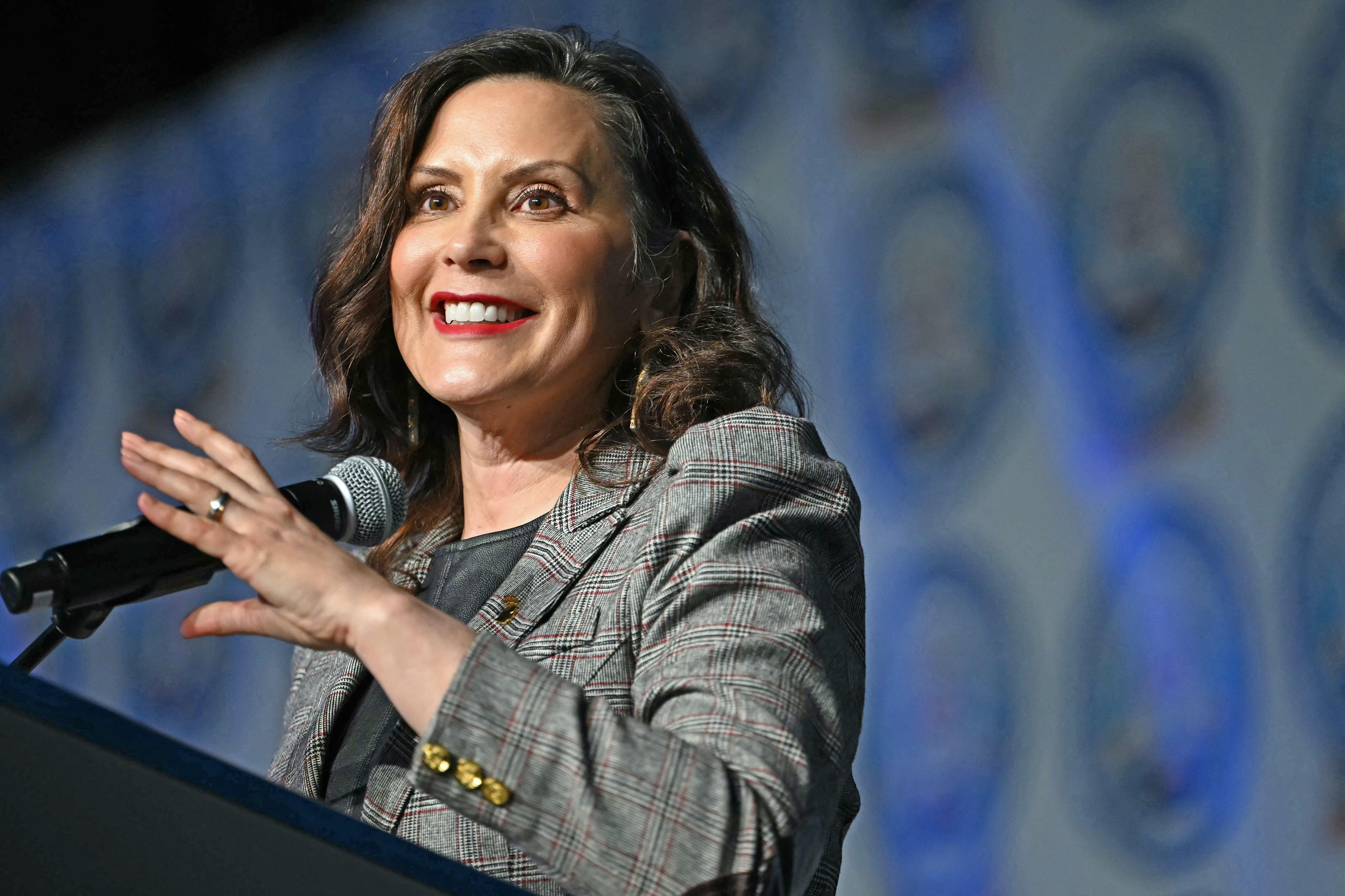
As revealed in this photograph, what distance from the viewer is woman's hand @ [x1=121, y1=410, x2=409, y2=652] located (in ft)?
3.20

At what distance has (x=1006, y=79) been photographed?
2.39m

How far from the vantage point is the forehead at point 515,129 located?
166 centimetres

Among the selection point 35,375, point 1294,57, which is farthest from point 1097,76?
point 35,375

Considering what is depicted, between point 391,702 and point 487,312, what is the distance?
20.2 inches

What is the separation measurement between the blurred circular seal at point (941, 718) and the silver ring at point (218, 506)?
161 centimetres

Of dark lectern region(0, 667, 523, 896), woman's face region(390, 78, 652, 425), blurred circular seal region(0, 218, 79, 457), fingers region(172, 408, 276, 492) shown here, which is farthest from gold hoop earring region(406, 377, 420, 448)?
blurred circular seal region(0, 218, 79, 457)

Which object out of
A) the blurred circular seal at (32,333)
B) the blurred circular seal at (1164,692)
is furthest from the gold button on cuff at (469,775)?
the blurred circular seal at (32,333)

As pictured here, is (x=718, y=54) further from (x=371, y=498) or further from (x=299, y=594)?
(x=299, y=594)

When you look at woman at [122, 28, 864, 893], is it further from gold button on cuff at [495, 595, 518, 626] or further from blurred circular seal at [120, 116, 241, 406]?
blurred circular seal at [120, 116, 241, 406]

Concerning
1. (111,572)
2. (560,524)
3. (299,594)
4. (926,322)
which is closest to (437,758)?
(299,594)

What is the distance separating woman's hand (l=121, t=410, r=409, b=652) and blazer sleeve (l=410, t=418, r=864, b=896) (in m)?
0.10

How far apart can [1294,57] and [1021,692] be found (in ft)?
3.65

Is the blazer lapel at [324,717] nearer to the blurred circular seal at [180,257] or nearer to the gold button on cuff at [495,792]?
the gold button on cuff at [495,792]

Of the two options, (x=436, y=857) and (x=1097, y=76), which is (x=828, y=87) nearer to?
(x=1097, y=76)
